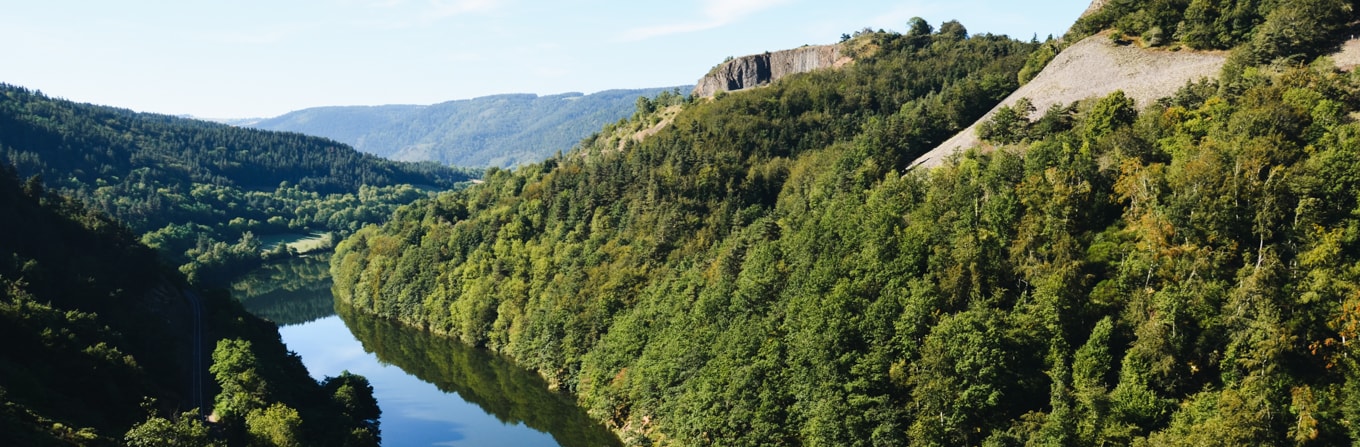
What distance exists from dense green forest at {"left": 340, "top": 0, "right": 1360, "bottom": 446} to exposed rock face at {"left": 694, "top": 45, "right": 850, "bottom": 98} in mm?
60212

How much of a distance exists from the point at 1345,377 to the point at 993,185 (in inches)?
948

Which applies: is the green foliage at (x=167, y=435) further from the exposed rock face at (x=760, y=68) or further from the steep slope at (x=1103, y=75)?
the exposed rock face at (x=760, y=68)

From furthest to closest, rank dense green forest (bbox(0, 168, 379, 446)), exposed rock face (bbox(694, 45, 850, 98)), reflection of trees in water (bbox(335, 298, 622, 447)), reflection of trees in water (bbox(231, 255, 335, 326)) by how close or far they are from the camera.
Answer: exposed rock face (bbox(694, 45, 850, 98)) < reflection of trees in water (bbox(231, 255, 335, 326)) < reflection of trees in water (bbox(335, 298, 622, 447)) < dense green forest (bbox(0, 168, 379, 446))

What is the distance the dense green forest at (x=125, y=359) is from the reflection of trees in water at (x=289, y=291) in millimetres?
48297

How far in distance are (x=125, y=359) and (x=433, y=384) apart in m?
38.7

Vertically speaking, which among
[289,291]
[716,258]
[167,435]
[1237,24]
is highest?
[1237,24]

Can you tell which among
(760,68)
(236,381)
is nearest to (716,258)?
(236,381)

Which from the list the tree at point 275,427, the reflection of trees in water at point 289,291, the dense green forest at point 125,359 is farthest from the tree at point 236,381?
the reflection of trees in water at point 289,291

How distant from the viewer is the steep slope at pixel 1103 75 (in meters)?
69.1

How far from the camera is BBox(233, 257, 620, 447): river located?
75750 millimetres

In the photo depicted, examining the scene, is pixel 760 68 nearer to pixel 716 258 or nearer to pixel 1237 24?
pixel 716 258

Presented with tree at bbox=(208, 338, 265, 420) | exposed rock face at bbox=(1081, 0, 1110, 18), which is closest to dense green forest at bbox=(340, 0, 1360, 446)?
exposed rock face at bbox=(1081, 0, 1110, 18)

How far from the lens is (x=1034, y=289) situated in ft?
178

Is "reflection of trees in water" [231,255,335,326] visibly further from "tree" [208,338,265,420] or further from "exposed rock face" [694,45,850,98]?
"exposed rock face" [694,45,850,98]
